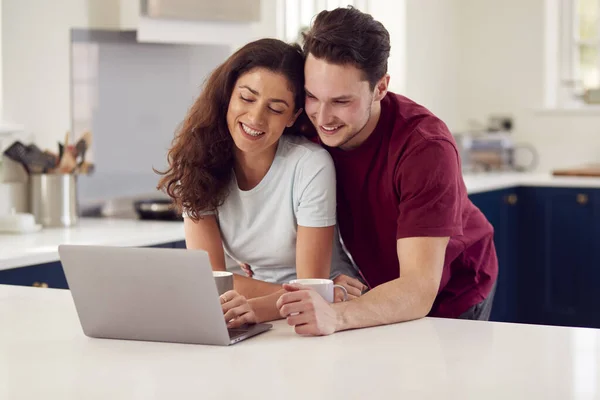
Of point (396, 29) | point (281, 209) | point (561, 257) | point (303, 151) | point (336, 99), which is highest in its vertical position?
point (396, 29)

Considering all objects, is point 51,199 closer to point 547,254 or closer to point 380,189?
point 380,189

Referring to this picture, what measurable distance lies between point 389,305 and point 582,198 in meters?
3.38

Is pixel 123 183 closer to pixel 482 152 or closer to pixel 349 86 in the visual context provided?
pixel 349 86

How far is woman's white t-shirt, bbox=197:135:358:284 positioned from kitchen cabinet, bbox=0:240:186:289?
729 millimetres

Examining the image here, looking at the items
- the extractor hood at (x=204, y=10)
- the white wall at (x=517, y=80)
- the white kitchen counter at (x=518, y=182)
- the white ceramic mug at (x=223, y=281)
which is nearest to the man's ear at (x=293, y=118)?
the white ceramic mug at (x=223, y=281)

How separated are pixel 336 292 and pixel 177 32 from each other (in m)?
1.97

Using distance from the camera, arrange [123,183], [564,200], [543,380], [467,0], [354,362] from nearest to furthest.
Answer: [543,380] < [354,362] < [123,183] < [564,200] < [467,0]

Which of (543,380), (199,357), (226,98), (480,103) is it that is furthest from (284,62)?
(480,103)

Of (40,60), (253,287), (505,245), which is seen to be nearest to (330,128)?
(253,287)

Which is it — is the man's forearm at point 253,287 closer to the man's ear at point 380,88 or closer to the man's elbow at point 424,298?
the man's elbow at point 424,298

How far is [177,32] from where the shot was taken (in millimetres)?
3719

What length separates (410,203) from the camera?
2.01 meters

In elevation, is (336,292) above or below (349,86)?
below

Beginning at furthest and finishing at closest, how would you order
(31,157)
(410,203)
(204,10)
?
(204,10)
(31,157)
(410,203)
